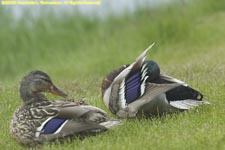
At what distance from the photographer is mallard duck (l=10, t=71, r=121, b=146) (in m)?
7.51

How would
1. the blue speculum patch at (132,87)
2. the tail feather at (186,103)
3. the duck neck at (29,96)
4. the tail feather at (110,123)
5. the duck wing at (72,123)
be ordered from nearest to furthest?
1. the duck wing at (72,123)
2. the tail feather at (110,123)
3. the duck neck at (29,96)
4. the blue speculum patch at (132,87)
5. the tail feather at (186,103)

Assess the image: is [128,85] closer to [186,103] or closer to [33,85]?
[186,103]

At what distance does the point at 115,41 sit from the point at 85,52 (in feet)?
2.78

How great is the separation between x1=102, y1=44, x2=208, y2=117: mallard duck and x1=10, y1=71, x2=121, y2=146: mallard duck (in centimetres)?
53

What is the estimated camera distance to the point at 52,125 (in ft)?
24.7

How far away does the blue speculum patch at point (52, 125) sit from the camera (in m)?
7.50

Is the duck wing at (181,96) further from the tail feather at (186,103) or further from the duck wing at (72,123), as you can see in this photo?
the duck wing at (72,123)

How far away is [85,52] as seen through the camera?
17078 millimetres

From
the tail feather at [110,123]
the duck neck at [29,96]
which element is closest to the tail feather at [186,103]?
the tail feather at [110,123]

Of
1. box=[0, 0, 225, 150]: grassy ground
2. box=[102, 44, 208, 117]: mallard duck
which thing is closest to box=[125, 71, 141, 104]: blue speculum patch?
box=[102, 44, 208, 117]: mallard duck

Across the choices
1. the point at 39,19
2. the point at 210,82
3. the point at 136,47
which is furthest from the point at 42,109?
the point at 39,19

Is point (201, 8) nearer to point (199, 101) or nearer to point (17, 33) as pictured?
point (17, 33)

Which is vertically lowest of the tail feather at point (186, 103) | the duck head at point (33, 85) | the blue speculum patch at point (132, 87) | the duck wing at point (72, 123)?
the tail feather at point (186, 103)

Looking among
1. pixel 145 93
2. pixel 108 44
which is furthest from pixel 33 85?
pixel 108 44
